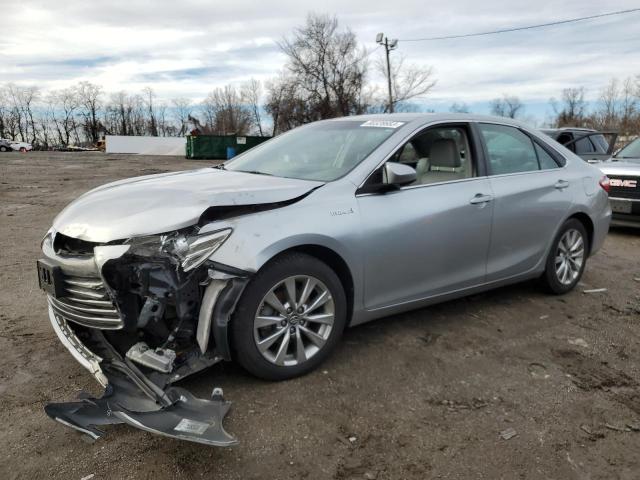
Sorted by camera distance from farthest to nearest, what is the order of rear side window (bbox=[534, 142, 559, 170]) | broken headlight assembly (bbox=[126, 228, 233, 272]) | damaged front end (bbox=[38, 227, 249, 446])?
rear side window (bbox=[534, 142, 559, 170]) → broken headlight assembly (bbox=[126, 228, 233, 272]) → damaged front end (bbox=[38, 227, 249, 446])

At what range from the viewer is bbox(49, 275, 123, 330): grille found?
2830mm

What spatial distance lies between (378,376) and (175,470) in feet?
4.62

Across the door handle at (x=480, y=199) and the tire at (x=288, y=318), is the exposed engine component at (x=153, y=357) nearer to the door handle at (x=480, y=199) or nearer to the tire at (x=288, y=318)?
the tire at (x=288, y=318)

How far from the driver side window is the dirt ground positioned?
1.21m

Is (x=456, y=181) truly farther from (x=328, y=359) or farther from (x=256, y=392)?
(x=256, y=392)

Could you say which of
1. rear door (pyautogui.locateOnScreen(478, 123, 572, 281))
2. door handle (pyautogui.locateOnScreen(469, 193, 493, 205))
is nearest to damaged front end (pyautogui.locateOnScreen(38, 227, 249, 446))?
door handle (pyautogui.locateOnScreen(469, 193, 493, 205))

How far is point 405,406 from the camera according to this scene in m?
3.02

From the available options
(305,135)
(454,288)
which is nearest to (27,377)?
(305,135)

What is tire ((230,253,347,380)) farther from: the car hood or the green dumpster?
the green dumpster

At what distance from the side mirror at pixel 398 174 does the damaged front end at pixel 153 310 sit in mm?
1176

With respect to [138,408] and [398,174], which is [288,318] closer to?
[138,408]

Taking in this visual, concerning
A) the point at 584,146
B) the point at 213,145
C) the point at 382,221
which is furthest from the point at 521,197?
the point at 213,145

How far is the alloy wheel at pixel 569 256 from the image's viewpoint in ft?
16.1

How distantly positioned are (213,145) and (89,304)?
37.4 m
